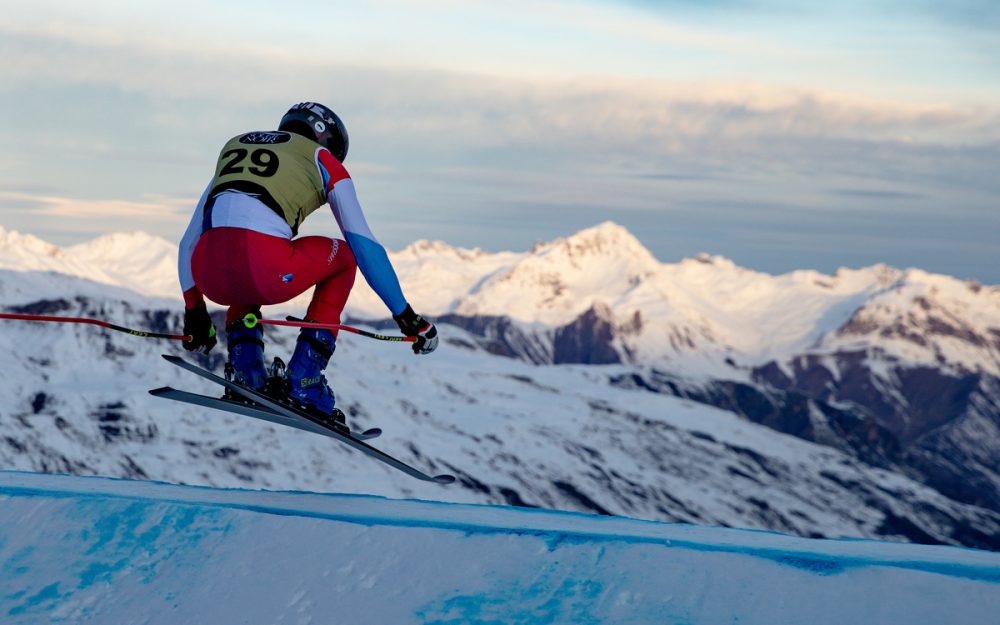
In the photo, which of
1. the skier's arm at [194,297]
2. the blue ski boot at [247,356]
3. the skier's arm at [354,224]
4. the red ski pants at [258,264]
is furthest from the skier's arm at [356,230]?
the blue ski boot at [247,356]

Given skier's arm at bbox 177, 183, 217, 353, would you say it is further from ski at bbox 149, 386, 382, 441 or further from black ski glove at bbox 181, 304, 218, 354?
ski at bbox 149, 386, 382, 441

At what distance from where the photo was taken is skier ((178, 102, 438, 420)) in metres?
10.4

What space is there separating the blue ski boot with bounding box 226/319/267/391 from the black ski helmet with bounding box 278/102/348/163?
204cm

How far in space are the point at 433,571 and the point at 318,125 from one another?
4.90 m

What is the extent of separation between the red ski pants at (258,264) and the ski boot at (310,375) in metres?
0.62

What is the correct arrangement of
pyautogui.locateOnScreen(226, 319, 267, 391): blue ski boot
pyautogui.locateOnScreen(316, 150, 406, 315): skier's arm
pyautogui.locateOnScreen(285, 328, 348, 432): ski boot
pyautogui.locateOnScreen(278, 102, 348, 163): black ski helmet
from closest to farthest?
pyautogui.locateOnScreen(316, 150, 406, 315): skier's arm < pyautogui.locateOnScreen(278, 102, 348, 163): black ski helmet < pyautogui.locateOnScreen(226, 319, 267, 391): blue ski boot < pyautogui.locateOnScreen(285, 328, 348, 432): ski boot

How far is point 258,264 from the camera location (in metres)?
10.3

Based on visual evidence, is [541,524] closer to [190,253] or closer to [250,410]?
[250,410]

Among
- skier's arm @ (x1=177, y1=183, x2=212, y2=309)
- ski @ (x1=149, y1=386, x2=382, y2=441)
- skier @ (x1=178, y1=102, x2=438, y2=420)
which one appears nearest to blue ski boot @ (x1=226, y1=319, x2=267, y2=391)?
skier @ (x1=178, y1=102, x2=438, y2=420)

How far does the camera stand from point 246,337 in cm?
1133

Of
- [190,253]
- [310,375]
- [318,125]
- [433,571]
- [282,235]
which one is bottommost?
[433,571]

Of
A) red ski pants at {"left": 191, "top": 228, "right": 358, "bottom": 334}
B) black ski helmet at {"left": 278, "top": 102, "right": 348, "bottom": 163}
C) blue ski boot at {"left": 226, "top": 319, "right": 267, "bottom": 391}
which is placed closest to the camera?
red ski pants at {"left": 191, "top": 228, "right": 358, "bottom": 334}

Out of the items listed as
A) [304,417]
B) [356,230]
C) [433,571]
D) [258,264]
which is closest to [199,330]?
[304,417]

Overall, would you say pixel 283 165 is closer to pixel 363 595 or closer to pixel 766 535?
pixel 363 595
